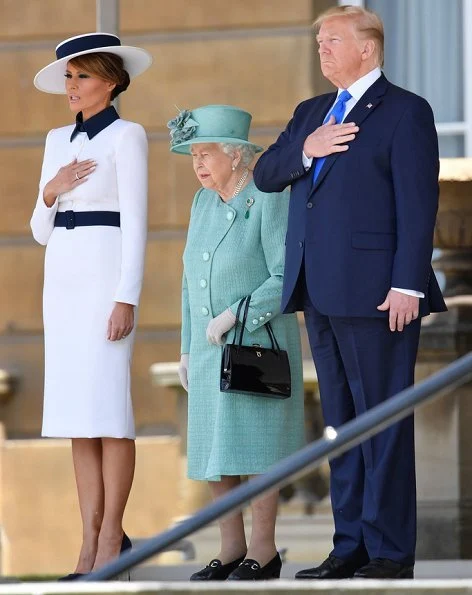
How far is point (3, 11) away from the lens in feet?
26.5

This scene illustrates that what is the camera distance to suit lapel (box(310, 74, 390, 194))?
490 centimetres

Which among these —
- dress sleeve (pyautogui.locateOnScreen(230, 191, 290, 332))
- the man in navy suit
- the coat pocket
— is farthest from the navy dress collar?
the coat pocket

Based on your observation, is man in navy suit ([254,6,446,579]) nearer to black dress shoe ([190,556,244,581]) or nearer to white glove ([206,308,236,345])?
A: white glove ([206,308,236,345])

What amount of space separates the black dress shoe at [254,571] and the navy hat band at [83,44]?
178cm

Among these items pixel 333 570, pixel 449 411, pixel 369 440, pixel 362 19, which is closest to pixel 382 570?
pixel 333 570

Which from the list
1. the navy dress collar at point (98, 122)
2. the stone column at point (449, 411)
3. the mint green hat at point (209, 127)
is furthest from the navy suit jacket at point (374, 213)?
the stone column at point (449, 411)

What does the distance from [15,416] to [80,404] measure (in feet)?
8.60

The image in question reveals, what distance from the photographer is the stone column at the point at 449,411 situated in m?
6.74

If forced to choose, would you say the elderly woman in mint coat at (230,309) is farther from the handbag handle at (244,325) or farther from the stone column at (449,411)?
the stone column at (449,411)

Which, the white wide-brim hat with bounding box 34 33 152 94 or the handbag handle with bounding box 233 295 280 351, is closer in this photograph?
the handbag handle with bounding box 233 295 280 351

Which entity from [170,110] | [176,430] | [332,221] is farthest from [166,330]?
[332,221]

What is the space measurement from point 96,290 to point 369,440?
3.70 ft

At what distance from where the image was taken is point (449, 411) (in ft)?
22.6

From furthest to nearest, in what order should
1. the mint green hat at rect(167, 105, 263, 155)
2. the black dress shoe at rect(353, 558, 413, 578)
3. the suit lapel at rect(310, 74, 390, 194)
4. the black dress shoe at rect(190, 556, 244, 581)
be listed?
the mint green hat at rect(167, 105, 263, 155)
the black dress shoe at rect(190, 556, 244, 581)
the suit lapel at rect(310, 74, 390, 194)
the black dress shoe at rect(353, 558, 413, 578)
